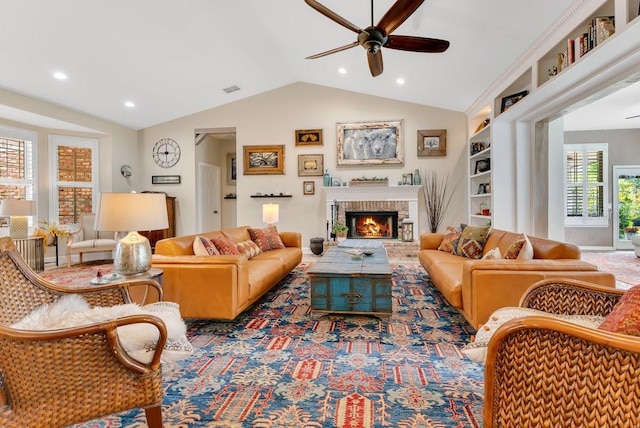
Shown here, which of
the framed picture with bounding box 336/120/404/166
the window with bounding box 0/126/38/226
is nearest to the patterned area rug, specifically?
the framed picture with bounding box 336/120/404/166

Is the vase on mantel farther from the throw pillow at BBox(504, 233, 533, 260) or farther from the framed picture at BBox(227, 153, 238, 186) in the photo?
the framed picture at BBox(227, 153, 238, 186)

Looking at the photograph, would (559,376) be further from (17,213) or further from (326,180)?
(17,213)

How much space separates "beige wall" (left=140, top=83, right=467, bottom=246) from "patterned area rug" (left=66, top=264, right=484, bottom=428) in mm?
4035

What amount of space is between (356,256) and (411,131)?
160 inches

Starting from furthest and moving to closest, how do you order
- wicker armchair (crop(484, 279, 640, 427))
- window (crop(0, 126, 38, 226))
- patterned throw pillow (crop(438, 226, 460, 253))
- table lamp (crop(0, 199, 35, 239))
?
1. window (crop(0, 126, 38, 226))
2. table lamp (crop(0, 199, 35, 239))
3. patterned throw pillow (crop(438, 226, 460, 253))
4. wicker armchair (crop(484, 279, 640, 427))

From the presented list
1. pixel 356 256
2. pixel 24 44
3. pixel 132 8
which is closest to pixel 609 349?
pixel 356 256

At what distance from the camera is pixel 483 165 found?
577 cm

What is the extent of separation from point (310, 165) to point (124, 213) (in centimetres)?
496

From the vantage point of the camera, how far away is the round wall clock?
7297 millimetres

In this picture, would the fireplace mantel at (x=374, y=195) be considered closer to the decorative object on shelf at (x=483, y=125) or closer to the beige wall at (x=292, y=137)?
the beige wall at (x=292, y=137)

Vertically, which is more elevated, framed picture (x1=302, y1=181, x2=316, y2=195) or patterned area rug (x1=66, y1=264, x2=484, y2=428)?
framed picture (x1=302, y1=181, x2=316, y2=195)

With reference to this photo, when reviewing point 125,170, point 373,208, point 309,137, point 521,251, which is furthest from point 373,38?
point 125,170

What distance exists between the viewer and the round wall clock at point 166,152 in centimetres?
730

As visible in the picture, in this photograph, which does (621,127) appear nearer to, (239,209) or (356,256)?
(356,256)
